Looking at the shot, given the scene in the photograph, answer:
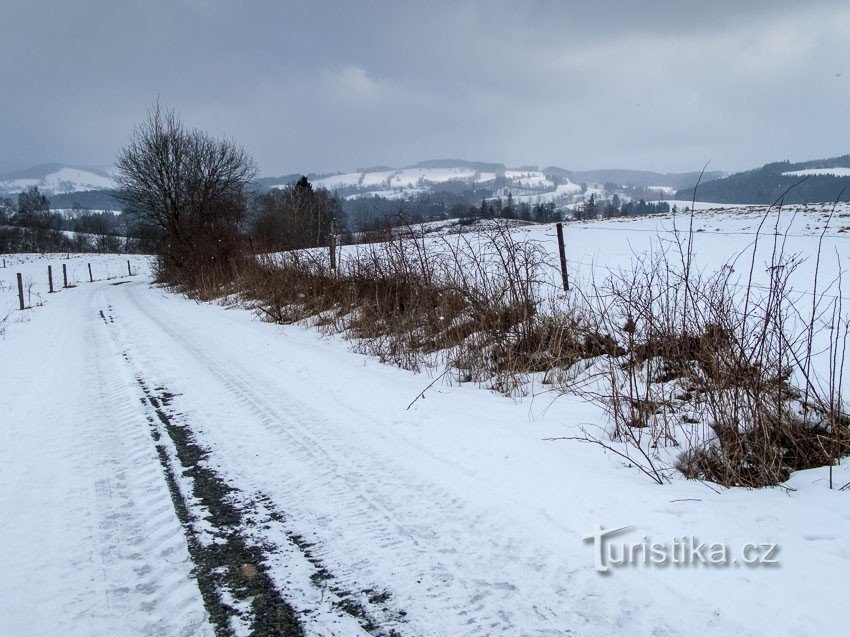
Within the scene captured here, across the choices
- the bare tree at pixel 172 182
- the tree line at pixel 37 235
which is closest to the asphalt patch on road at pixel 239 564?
the bare tree at pixel 172 182

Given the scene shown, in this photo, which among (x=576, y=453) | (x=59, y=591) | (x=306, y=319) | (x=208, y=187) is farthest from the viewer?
(x=208, y=187)

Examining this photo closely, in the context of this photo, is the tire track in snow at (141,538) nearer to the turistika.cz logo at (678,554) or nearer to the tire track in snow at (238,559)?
the tire track in snow at (238,559)

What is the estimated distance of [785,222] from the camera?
1888 centimetres

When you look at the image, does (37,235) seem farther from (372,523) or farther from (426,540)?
(426,540)

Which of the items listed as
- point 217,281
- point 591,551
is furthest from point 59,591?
point 217,281

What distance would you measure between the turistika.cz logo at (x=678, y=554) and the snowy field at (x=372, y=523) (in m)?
0.03

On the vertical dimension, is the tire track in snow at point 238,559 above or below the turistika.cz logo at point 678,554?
above

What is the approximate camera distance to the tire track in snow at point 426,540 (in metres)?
1.90

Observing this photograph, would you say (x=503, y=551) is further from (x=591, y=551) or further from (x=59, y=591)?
(x=59, y=591)

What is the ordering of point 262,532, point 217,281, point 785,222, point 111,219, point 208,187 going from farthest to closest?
point 111,219 < point 208,187 < point 785,222 < point 217,281 < point 262,532

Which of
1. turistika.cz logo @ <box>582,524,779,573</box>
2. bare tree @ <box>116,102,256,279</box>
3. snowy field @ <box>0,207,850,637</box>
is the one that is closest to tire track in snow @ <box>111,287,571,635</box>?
snowy field @ <box>0,207,850,637</box>

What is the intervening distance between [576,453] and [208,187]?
2919cm

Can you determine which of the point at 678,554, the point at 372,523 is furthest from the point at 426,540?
the point at 678,554

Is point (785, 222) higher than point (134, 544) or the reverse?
higher
